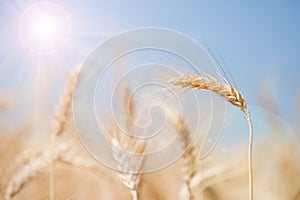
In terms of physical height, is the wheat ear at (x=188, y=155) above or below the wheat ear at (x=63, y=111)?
below

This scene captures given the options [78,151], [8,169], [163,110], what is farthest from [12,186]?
[163,110]

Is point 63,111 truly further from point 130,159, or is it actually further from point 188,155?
point 188,155

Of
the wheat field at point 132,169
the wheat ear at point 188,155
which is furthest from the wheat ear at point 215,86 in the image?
the wheat ear at point 188,155

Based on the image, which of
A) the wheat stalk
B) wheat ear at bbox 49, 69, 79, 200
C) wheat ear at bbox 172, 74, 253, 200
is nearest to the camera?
wheat ear at bbox 172, 74, 253, 200

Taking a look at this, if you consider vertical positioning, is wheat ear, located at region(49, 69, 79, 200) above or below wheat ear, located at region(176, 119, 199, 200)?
above

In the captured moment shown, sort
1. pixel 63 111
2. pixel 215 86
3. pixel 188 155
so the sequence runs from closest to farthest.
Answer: pixel 215 86, pixel 188 155, pixel 63 111

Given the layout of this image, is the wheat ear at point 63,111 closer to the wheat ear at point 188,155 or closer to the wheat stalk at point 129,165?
the wheat stalk at point 129,165

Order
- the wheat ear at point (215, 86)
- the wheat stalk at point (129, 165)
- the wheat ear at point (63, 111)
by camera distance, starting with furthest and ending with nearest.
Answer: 1. the wheat ear at point (63, 111)
2. the wheat stalk at point (129, 165)
3. the wheat ear at point (215, 86)

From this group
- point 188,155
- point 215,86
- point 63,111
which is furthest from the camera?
point 63,111

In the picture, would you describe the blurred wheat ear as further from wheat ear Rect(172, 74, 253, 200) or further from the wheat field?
wheat ear Rect(172, 74, 253, 200)

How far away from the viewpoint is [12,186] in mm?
1670

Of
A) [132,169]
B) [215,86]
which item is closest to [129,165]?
[132,169]

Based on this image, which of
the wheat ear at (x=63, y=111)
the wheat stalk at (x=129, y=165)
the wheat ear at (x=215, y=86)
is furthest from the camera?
the wheat ear at (x=63, y=111)

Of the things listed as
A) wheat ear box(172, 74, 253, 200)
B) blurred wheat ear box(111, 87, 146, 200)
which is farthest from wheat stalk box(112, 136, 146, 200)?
wheat ear box(172, 74, 253, 200)
